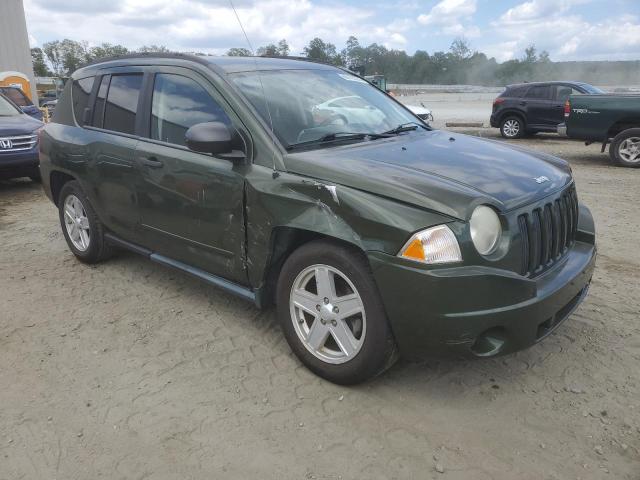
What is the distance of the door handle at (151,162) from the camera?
147 inches

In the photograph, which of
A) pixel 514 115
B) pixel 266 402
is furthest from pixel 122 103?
pixel 514 115

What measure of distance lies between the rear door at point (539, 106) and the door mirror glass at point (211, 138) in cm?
1341

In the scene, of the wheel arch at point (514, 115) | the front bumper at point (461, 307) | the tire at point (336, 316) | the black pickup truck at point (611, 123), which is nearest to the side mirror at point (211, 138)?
the tire at point (336, 316)

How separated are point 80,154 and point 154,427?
2.77 metres

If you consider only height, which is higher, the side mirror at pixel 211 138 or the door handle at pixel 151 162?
the side mirror at pixel 211 138

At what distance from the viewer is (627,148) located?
10422mm

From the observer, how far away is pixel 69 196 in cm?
500

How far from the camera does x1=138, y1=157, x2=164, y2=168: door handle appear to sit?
3.74 m

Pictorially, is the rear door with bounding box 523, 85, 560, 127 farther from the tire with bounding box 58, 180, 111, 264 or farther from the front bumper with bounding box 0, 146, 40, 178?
the tire with bounding box 58, 180, 111, 264

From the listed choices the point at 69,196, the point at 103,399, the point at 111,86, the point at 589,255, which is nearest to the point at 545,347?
the point at 589,255

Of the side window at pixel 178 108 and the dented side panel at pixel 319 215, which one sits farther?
the side window at pixel 178 108

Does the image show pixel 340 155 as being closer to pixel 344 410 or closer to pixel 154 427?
pixel 344 410

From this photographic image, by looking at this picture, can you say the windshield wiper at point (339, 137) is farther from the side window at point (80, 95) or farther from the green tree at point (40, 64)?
the green tree at point (40, 64)

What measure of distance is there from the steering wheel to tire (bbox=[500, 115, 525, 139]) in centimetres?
1289
